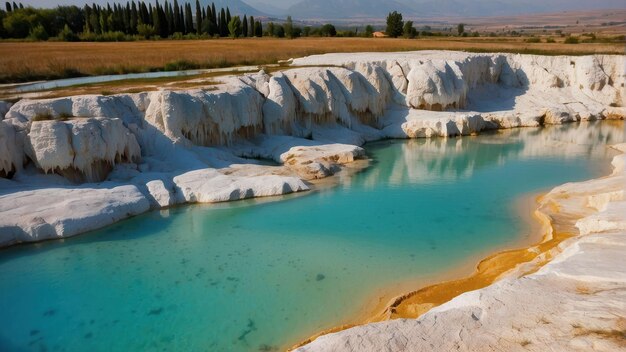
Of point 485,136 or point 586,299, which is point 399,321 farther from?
point 485,136

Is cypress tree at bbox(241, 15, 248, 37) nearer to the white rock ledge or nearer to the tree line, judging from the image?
the tree line

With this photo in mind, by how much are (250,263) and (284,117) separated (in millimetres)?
10821

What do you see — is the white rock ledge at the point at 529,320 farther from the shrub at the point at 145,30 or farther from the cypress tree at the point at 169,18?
the cypress tree at the point at 169,18

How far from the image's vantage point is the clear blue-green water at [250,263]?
7828mm

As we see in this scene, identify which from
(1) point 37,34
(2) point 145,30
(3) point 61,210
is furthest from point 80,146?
(2) point 145,30

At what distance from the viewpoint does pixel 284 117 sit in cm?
1994

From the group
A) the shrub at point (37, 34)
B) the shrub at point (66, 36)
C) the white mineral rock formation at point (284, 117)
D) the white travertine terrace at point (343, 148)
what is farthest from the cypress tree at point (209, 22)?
the white mineral rock formation at point (284, 117)

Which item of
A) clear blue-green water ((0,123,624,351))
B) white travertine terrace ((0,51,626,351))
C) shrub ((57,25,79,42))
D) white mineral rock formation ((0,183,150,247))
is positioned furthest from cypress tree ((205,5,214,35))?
white mineral rock formation ((0,183,150,247))

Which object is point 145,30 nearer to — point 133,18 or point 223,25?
point 133,18

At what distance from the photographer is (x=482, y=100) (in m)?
28.1

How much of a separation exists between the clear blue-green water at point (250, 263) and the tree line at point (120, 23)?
38.6 metres

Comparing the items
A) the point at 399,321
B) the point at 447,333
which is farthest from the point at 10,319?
the point at 447,333

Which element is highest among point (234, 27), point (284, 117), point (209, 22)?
point (209, 22)

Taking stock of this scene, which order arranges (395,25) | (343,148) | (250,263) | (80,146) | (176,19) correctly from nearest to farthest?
(250,263) → (80,146) → (343,148) → (395,25) → (176,19)
